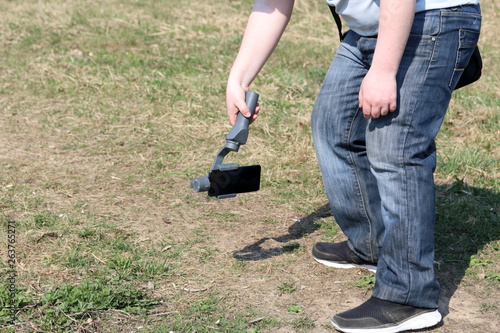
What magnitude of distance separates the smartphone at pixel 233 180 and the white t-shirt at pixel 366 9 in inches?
29.4

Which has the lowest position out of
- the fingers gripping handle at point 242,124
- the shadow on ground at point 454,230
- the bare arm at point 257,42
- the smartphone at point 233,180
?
the shadow on ground at point 454,230

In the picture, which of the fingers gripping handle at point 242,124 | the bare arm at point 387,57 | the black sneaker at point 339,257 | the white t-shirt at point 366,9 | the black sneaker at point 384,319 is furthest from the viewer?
the black sneaker at point 339,257

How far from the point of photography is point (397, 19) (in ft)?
7.62

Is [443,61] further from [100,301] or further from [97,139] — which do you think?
[97,139]

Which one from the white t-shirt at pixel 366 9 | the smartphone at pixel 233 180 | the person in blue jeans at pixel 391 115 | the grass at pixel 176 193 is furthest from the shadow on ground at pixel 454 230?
the white t-shirt at pixel 366 9

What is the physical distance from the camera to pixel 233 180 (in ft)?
9.53

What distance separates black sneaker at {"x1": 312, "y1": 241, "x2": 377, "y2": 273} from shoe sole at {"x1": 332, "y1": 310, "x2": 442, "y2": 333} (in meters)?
0.55

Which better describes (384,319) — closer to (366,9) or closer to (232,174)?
(232,174)

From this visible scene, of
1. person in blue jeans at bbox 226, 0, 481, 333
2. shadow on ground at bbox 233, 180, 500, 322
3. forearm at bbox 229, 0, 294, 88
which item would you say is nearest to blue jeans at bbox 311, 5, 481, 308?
person in blue jeans at bbox 226, 0, 481, 333

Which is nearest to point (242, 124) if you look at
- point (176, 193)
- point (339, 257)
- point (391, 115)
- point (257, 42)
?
point (257, 42)

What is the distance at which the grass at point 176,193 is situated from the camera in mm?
2869

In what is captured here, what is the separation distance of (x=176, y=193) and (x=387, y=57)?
201 centimetres

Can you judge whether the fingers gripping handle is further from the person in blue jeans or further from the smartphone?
the smartphone

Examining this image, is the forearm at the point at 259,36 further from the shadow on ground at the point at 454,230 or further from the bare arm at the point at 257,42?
the shadow on ground at the point at 454,230
